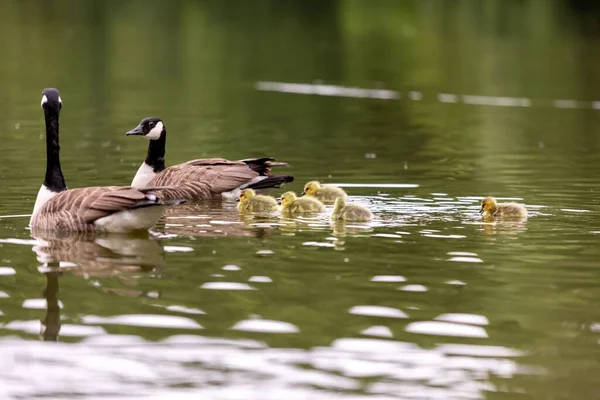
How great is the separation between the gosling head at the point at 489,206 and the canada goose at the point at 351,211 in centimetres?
123

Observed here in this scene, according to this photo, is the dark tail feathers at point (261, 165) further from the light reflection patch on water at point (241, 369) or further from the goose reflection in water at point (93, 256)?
the light reflection patch on water at point (241, 369)

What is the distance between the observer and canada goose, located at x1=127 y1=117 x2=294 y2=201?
16047 millimetres

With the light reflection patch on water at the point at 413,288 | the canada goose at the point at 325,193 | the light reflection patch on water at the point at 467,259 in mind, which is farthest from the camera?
the canada goose at the point at 325,193

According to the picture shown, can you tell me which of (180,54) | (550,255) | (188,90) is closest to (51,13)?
(180,54)

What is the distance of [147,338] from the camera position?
28.9ft

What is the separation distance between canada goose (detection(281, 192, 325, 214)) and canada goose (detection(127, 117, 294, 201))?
1.67m

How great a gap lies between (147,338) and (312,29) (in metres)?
61.8

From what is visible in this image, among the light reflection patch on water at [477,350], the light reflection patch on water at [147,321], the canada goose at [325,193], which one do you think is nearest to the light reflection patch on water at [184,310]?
the light reflection patch on water at [147,321]

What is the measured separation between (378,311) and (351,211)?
13.4 ft

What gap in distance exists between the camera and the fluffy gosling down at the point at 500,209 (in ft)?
45.2

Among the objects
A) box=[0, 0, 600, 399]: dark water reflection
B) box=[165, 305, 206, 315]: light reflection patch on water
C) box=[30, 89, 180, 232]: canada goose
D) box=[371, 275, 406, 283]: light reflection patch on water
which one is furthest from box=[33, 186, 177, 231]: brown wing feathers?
box=[165, 305, 206, 315]: light reflection patch on water

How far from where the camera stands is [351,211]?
13.7m

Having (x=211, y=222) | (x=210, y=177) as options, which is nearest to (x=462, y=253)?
(x=211, y=222)

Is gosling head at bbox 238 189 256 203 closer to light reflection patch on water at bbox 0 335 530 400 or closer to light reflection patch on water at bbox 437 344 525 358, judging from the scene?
light reflection patch on water at bbox 0 335 530 400
